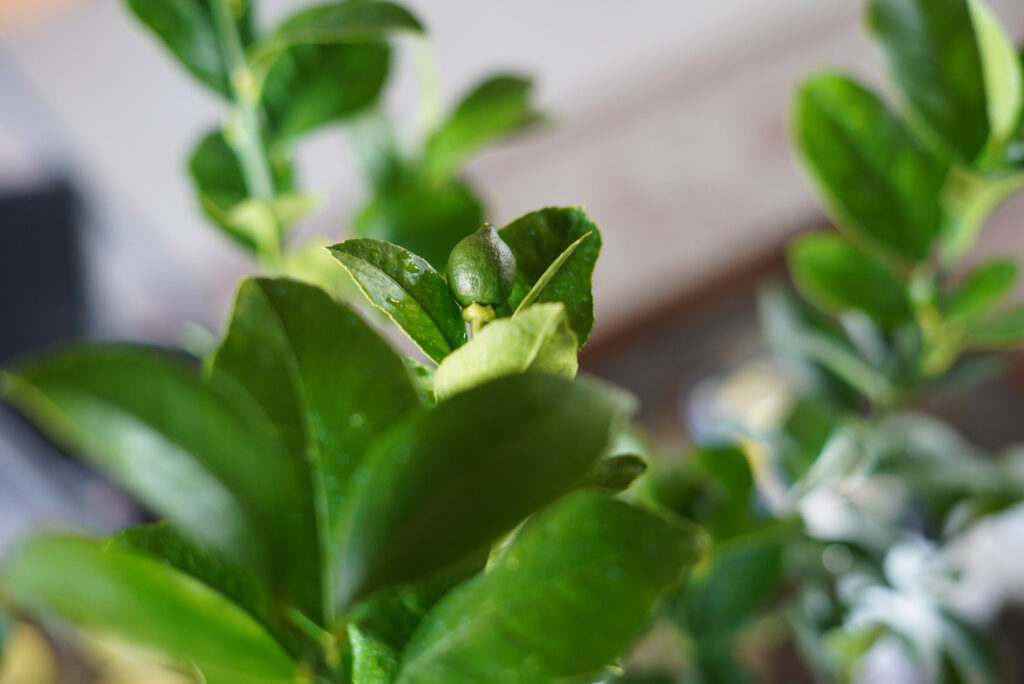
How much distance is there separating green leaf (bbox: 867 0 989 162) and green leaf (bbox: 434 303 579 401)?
0.19 meters

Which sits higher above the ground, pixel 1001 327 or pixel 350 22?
pixel 350 22

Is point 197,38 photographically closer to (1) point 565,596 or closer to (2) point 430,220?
(2) point 430,220

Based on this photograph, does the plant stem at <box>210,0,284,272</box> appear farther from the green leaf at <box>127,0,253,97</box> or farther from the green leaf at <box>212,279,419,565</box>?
the green leaf at <box>212,279,419,565</box>

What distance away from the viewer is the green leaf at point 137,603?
0.11 m

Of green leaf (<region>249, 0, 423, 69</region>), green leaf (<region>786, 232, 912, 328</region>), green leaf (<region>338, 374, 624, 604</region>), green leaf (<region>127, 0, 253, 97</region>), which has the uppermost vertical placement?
green leaf (<region>127, 0, 253, 97</region>)

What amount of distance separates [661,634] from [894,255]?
0.43 metres

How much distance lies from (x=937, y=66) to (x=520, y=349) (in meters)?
0.21

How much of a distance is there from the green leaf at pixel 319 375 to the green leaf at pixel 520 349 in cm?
1

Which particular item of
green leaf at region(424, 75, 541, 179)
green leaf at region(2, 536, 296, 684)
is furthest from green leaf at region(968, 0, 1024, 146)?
green leaf at region(2, 536, 296, 684)

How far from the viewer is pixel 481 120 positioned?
0.33 meters

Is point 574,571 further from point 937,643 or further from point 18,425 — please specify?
point 18,425

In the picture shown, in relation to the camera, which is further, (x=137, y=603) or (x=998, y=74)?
(x=998, y=74)

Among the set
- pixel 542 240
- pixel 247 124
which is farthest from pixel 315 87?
pixel 542 240

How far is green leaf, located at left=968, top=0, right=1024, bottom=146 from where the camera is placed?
0.25 metres
